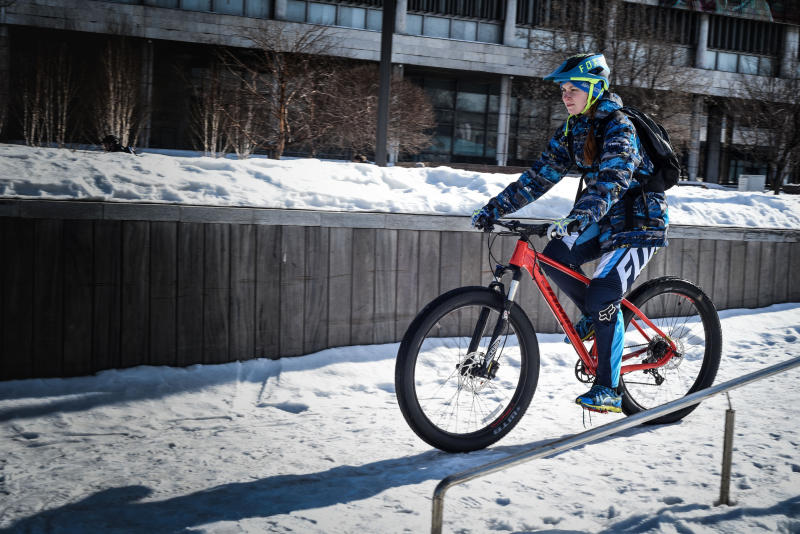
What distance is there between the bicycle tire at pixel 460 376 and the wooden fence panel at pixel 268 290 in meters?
1.77

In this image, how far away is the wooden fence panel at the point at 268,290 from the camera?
204 inches

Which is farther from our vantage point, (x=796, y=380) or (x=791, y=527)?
(x=796, y=380)

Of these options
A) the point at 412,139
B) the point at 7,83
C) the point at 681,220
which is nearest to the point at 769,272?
the point at 681,220

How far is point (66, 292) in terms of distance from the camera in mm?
4586

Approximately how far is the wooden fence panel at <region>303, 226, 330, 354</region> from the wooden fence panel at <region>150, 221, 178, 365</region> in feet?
3.28

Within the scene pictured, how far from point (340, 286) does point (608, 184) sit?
100 inches

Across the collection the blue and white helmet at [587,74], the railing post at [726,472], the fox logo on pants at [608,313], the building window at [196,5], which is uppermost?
the building window at [196,5]

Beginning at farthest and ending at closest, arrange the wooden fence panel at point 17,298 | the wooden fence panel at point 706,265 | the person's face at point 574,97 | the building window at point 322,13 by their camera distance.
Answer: the building window at point 322,13
the wooden fence panel at point 706,265
the wooden fence panel at point 17,298
the person's face at point 574,97

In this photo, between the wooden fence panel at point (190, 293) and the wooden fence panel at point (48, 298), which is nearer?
the wooden fence panel at point (48, 298)

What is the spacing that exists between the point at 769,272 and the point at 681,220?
1.31 meters

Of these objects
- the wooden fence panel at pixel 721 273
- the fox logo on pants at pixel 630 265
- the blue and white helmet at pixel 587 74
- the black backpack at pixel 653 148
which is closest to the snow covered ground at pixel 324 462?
the fox logo on pants at pixel 630 265

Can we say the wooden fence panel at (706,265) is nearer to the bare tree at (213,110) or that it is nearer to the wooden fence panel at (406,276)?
the wooden fence panel at (406,276)

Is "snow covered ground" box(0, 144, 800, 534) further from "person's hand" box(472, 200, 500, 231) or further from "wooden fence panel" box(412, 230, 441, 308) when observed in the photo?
"person's hand" box(472, 200, 500, 231)

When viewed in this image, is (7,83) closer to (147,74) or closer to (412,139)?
(147,74)
